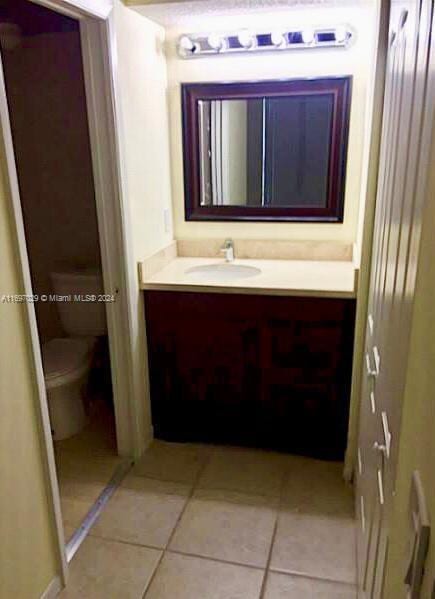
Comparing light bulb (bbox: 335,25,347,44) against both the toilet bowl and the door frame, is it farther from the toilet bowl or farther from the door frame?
the toilet bowl

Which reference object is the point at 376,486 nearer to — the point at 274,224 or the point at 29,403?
the point at 29,403

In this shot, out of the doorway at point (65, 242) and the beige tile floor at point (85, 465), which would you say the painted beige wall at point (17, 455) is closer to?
the beige tile floor at point (85, 465)

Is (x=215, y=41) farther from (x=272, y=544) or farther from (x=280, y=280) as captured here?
(x=272, y=544)

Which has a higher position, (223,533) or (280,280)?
(280,280)

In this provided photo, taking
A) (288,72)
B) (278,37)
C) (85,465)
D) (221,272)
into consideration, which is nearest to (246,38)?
(278,37)

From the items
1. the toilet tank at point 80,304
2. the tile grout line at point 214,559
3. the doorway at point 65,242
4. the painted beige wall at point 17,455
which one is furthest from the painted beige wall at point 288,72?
the tile grout line at point 214,559

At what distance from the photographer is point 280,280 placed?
2400 mm

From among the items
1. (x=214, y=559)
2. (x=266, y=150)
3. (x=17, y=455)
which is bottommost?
(x=214, y=559)

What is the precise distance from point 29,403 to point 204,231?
158 cm

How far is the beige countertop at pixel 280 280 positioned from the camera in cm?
Answer: 227

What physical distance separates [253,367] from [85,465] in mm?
981

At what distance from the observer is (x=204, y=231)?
2863 mm

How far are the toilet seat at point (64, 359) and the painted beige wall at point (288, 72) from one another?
2.95 feet

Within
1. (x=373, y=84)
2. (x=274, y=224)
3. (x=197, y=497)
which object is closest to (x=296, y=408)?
(x=197, y=497)
